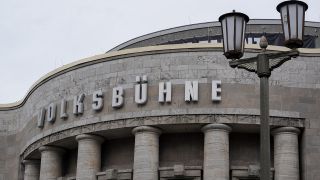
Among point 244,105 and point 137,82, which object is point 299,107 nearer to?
point 244,105

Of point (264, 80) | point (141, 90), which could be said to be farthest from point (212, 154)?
point (264, 80)

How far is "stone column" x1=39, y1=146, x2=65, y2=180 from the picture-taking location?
35.8 m

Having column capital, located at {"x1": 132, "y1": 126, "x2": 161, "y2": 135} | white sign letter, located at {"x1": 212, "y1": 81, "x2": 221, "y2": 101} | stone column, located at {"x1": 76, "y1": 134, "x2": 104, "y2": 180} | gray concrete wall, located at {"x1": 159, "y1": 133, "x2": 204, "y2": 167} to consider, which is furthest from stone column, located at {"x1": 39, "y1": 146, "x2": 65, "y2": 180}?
white sign letter, located at {"x1": 212, "y1": 81, "x2": 221, "y2": 101}

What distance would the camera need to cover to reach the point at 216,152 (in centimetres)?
3138

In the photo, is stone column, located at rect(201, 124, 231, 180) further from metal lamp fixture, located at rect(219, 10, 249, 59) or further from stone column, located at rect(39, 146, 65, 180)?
metal lamp fixture, located at rect(219, 10, 249, 59)

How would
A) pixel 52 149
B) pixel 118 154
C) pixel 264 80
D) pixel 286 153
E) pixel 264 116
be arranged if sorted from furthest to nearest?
pixel 52 149 < pixel 118 154 < pixel 286 153 < pixel 264 80 < pixel 264 116

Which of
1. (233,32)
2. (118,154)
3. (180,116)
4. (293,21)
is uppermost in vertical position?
(180,116)

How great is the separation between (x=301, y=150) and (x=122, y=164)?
820 centimetres

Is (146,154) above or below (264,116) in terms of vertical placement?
above

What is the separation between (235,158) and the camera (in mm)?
32812

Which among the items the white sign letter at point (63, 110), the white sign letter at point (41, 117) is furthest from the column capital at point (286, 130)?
the white sign letter at point (41, 117)

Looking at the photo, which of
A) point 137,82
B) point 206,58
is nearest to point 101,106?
point 137,82

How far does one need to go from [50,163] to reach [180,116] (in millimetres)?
7876

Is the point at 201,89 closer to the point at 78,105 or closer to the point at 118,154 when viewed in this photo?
the point at 118,154
